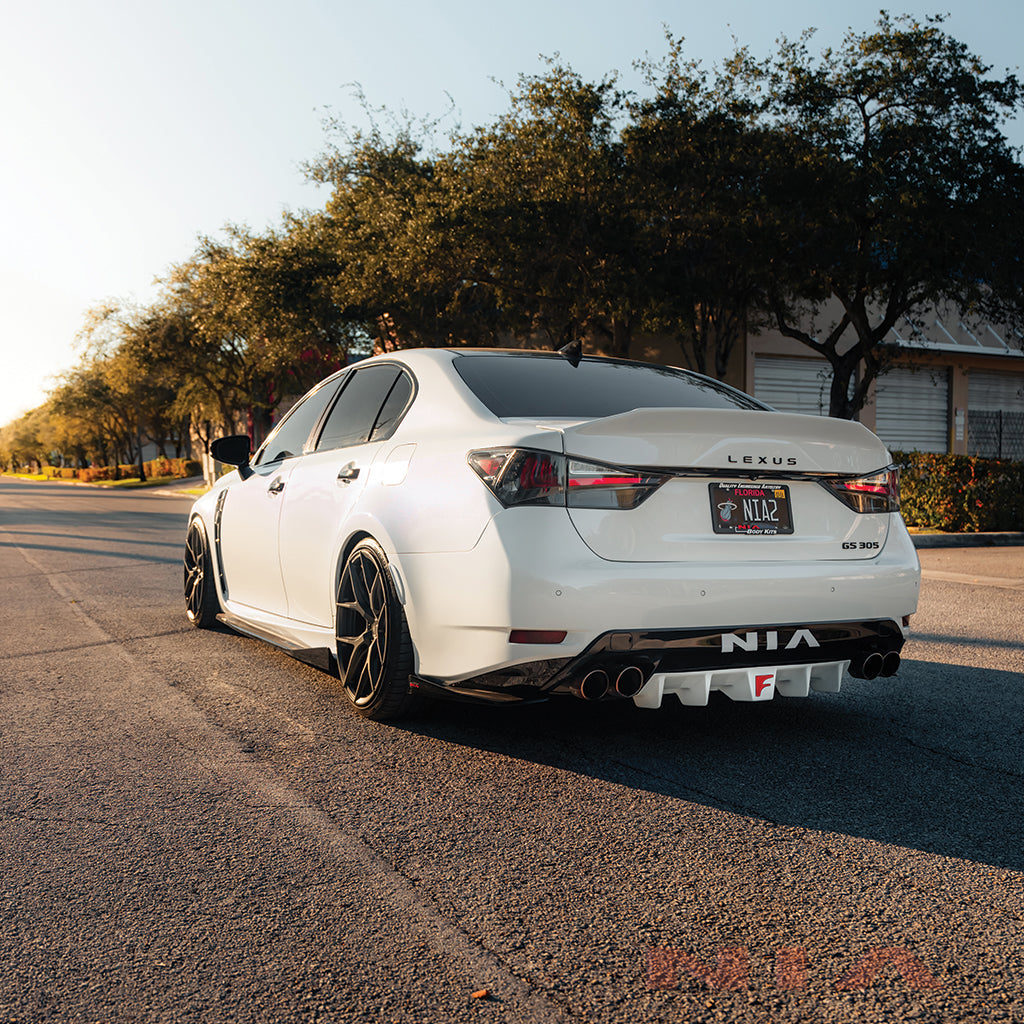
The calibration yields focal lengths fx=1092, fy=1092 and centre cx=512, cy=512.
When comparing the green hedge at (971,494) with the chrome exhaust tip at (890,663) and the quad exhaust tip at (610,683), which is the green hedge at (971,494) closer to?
the chrome exhaust tip at (890,663)

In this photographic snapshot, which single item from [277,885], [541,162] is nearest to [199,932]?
[277,885]

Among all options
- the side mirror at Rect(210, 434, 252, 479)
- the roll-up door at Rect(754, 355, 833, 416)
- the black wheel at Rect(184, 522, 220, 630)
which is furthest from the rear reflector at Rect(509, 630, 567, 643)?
the roll-up door at Rect(754, 355, 833, 416)

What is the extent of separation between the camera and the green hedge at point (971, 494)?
1655 centimetres

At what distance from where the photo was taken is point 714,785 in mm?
3900

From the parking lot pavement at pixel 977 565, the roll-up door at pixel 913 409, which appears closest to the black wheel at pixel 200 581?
the parking lot pavement at pixel 977 565

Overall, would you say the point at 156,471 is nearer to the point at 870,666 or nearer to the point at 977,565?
the point at 977,565

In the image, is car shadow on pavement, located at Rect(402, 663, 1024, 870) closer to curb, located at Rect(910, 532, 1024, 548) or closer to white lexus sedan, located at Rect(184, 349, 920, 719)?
white lexus sedan, located at Rect(184, 349, 920, 719)

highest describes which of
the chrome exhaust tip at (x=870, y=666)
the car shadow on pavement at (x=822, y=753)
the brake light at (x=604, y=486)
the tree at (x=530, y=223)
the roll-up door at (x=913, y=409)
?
Answer: the tree at (x=530, y=223)

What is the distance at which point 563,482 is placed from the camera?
3.91 m

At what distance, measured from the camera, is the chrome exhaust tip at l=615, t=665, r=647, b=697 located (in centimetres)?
391

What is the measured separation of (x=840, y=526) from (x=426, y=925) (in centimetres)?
244

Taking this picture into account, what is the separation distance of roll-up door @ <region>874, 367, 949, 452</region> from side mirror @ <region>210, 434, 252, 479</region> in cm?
2709

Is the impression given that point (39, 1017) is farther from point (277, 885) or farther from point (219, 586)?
point (219, 586)

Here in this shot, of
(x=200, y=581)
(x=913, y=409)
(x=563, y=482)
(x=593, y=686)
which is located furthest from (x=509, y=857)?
(x=913, y=409)
